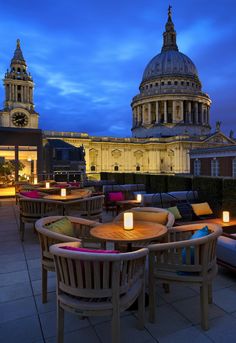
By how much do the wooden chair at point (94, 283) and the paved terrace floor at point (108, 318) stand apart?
0.49 m

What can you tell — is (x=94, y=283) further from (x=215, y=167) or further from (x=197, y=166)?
(x=197, y=166)

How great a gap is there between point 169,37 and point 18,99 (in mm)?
63305

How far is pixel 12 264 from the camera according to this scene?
554 cm

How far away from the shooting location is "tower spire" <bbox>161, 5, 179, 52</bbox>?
89613 mm

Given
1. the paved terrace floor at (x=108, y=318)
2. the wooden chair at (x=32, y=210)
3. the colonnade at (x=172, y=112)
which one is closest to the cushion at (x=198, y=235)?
the paved terrace floor at (x=108, y=318)

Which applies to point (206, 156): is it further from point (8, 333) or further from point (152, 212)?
point (8, 333)

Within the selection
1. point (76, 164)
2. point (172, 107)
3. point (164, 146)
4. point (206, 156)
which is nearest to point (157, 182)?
point (76, 164)

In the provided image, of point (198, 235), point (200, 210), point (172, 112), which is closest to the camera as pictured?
point (198, 235)

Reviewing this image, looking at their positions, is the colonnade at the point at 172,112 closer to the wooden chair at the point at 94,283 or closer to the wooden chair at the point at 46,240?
the wooden chair at the point at 46,240

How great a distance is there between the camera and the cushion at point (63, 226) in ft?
14.1

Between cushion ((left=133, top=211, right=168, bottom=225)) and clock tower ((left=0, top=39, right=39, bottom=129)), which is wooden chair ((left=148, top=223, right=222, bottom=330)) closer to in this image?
cushion ((left=133, top=211, right=168, bottom=225))

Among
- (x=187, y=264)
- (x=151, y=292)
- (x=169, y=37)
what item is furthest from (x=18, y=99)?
(x=169, y=37)

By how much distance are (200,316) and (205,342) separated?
0.52 meters

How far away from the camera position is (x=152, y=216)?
5.37 meters
